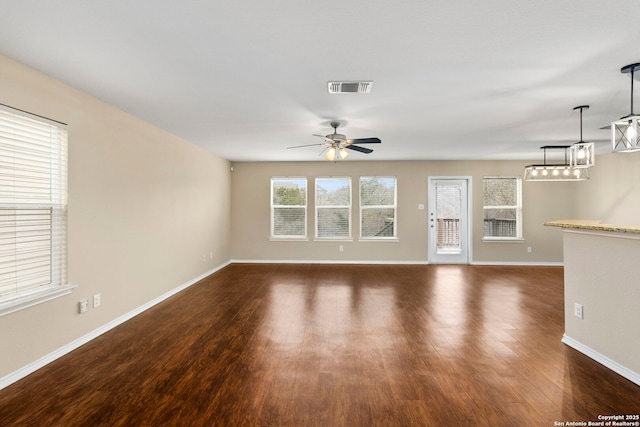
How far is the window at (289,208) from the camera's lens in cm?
746

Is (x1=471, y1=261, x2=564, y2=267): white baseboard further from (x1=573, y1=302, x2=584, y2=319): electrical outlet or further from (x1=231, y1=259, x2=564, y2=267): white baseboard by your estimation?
(x1=573, y1=302, x2=584, y2=319): electrical outlet

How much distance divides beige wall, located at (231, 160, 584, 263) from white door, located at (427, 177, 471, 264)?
167 millimetres

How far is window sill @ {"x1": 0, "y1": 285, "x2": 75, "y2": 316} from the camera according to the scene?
7.55 ft

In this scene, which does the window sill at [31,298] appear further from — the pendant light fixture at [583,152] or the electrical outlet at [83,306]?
the pendant light fixture at [583,152]

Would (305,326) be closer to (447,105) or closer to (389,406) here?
(389,406)

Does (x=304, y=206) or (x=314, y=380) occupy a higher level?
(x=304, y=206)

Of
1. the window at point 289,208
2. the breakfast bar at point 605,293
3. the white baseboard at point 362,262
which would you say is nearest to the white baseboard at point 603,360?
the breakfast bar at point 605,293

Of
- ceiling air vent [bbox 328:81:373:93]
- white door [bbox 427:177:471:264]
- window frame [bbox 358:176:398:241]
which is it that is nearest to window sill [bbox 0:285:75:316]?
ceiling air vent [bbox 328:81:373:93]

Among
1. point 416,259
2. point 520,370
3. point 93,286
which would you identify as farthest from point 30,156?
point 416,259

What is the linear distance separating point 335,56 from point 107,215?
113 inches

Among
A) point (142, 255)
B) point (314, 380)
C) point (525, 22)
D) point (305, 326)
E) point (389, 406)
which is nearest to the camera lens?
point (525, 22)

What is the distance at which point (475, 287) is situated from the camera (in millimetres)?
5234

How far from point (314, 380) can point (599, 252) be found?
2626 millimetres

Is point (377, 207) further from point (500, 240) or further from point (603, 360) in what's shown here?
point (603, 360)
